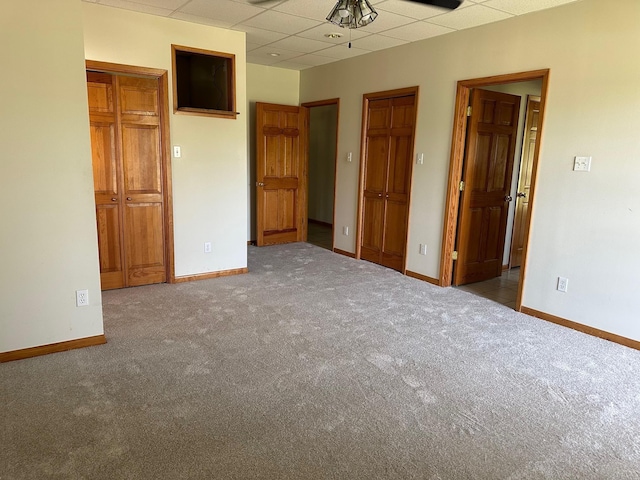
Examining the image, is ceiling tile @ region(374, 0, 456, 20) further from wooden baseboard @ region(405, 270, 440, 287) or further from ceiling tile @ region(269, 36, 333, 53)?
wooden baseboard @ region(405, 270, 440, 287)

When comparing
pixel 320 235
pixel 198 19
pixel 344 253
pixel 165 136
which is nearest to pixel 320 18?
pixel 198 19

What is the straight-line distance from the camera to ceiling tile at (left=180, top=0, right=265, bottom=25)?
144 inches

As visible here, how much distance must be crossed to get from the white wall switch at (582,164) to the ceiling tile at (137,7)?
372 centimetres

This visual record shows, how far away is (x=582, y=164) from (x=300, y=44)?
3.22 meters

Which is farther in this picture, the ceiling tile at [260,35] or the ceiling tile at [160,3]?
the ceiling tile at [260,35]

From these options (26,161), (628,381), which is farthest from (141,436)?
(628,381)

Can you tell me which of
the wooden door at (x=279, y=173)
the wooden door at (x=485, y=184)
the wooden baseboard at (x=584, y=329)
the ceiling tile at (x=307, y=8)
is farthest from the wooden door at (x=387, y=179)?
the wooden baseboard at (x=584, y=329)

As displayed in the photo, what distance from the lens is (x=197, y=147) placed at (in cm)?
447

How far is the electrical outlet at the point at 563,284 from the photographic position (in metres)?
3.58

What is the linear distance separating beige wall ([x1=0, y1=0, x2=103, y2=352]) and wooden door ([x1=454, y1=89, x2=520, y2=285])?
350 centimetres

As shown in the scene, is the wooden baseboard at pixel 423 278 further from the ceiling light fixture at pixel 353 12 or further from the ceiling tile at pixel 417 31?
the ceiling light fixture at pixel 353 12

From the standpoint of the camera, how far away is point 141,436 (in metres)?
2.06

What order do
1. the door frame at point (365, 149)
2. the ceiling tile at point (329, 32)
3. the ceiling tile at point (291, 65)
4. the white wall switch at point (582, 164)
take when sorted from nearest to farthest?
1. the white wall switch at point (582, 164)
2. the ceiling tile at point (329, 32)
3. the door frame at point (365, 149)
4. the ceiling tile at point (291, 65)

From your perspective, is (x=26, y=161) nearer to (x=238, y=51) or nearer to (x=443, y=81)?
(x=238, y=51)
